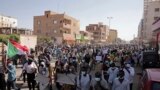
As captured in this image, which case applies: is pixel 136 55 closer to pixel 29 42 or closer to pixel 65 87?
pixel 29 42

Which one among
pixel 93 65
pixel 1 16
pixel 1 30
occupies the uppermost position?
pixel 1 16

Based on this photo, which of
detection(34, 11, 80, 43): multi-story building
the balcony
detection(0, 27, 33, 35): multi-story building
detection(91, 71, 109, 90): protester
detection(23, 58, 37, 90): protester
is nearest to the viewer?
detection(91, 71, 109, 90): protester

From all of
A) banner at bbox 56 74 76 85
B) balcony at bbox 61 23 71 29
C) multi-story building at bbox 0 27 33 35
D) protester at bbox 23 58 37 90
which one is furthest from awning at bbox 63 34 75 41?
banner at bbox 56 74 76 85

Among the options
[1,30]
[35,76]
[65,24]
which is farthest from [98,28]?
[35,76]

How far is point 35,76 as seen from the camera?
11891 millimetres

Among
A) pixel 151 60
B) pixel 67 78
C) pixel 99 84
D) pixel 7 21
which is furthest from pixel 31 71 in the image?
pixel 7 21

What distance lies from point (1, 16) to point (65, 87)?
342ft

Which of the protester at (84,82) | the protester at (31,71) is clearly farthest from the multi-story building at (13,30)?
the protester at (84,82)

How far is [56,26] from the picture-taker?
3130 inches

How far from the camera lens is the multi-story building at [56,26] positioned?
78188 millimetres

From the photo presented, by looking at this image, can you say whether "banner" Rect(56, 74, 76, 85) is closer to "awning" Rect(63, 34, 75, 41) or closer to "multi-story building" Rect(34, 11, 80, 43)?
"multi-story building" Rect(34, 11, 80, 43)

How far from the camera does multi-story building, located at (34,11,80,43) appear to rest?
7819cm

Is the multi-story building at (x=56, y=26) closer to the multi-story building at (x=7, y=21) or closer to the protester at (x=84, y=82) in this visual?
the multi-story building at (x=7, y=21)

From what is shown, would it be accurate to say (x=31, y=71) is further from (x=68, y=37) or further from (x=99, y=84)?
(x=68, y=37)
